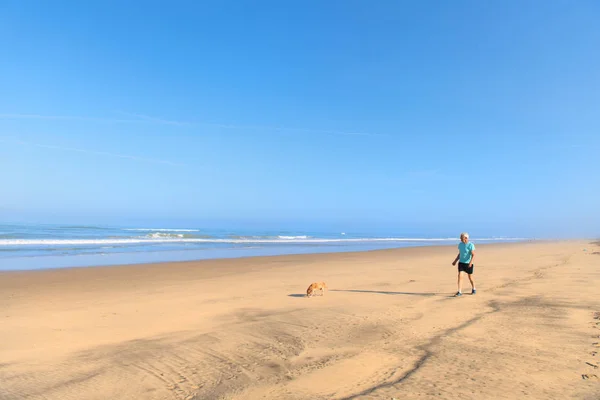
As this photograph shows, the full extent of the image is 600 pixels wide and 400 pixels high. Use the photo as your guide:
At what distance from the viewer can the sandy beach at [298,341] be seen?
4.95m

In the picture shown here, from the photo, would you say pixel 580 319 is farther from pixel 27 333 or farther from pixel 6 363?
pixel 27 333

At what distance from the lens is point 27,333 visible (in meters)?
7.51

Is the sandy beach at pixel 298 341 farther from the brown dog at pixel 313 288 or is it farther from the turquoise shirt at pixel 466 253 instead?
the turquoise shirt at pixel 466 253

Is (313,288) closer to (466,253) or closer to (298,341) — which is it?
(298,341)

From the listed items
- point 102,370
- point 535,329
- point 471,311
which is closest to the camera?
point 102,370

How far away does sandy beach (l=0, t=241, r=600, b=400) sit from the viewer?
495 cm

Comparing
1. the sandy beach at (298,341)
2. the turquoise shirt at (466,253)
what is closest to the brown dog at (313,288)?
the sandy beach at (298,341)

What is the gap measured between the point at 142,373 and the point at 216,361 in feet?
3.36

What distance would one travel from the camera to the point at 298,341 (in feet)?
22.8

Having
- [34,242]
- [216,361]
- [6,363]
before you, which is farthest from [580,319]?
[34,242]

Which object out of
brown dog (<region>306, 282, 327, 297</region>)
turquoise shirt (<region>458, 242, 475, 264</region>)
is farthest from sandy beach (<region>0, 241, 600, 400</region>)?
turquoise shirt (<region>458, 242, 475, 264</region>)

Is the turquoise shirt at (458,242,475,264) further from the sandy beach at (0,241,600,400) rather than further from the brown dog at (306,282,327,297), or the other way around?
the brown dog at (306,282,327,297)

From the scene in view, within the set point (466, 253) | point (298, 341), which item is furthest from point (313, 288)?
point (466, 253)

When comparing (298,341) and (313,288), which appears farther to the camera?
(313,288)
